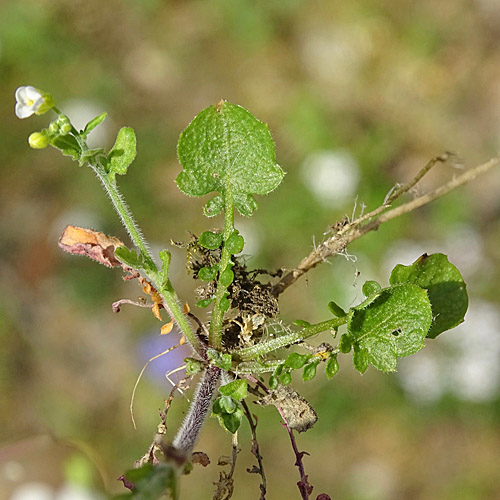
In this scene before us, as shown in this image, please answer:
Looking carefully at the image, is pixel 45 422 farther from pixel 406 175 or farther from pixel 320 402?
pixel 406 175

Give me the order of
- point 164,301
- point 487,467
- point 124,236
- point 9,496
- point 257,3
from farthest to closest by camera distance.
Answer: point 257,3 → point 124,236 → point 487,467 → point 164,301 → point 9,496

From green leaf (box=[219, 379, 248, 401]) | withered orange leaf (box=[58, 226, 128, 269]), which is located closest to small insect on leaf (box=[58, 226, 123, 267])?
withered orange leaf (box=[58, 226, 128, 269])

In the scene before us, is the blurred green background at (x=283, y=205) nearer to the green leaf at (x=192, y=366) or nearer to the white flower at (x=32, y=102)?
the green leaf at (x=192, y=366)

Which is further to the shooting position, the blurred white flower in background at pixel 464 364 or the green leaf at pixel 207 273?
the blurred white flower in background at pixel 464 364

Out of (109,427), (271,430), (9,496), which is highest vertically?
(109,427)

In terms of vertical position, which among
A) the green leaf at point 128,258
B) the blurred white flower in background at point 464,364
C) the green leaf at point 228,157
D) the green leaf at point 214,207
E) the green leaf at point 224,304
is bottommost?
the green leaf at point 224,304

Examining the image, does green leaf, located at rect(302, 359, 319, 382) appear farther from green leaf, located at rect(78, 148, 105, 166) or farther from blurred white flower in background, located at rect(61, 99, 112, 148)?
blurred white flower in background, located at rect(61, 99, 112, 148)

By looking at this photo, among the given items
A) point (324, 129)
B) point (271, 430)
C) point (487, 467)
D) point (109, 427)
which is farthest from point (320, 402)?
point (324, 129)

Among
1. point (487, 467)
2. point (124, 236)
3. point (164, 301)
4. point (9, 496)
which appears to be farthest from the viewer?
point (124, 236)

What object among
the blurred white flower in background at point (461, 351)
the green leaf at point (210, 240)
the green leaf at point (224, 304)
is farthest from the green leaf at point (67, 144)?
the blurred white flower in background at point (461, 351)
